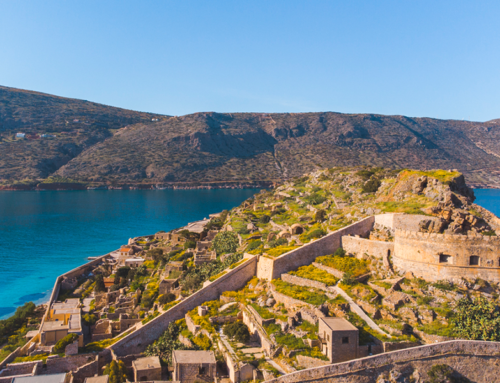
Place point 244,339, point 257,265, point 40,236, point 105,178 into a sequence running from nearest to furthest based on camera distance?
point 244,339
point 257,265
point 40,236
point 105,178

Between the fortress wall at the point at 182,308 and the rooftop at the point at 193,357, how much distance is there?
4406mm

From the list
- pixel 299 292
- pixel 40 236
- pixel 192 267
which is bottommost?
pixel 40 236

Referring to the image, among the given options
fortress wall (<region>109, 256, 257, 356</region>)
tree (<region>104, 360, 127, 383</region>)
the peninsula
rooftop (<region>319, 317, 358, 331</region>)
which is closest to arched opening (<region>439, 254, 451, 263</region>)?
the peninsula

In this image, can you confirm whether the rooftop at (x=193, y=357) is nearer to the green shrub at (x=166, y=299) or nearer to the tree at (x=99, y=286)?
the green shrub at (x=166, y=299)

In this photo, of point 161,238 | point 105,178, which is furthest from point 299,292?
point 105,178

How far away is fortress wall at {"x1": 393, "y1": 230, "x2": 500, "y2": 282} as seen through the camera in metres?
20.5

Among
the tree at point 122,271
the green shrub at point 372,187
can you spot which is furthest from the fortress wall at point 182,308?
the tree at point 122,271

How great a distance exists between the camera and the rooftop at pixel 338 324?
57.8ft

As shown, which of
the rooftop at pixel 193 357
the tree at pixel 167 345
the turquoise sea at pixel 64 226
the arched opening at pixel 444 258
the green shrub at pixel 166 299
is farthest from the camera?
the turquoise sea at pixel 64 226

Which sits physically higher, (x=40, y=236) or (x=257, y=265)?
(x=257, y=265)

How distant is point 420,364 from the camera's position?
Result: 57.1ft

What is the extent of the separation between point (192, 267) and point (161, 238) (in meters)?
25.4

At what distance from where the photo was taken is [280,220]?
4503 centimetres

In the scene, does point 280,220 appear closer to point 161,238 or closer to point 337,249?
point 337,249
